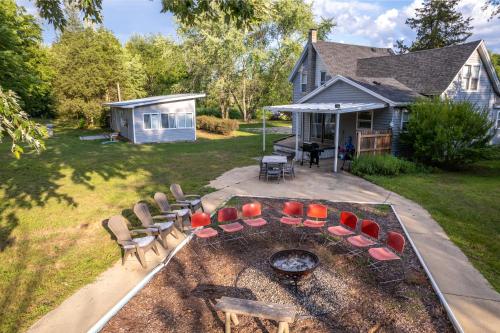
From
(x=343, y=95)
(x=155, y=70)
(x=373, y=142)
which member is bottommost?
(x=373, y=142)

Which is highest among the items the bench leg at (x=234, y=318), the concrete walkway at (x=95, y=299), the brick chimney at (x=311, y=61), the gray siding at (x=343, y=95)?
the brick chimney at (x=311, y=61)

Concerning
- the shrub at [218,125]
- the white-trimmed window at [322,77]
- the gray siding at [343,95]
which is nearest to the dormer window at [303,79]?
the white-trimmed window at [322,77]

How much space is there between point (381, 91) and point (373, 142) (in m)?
3.19

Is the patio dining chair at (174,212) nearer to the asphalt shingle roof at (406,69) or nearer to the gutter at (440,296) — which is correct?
the gutter at (440,296)

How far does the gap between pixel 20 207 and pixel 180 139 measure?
1768cm

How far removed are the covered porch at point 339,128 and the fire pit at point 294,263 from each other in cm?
937

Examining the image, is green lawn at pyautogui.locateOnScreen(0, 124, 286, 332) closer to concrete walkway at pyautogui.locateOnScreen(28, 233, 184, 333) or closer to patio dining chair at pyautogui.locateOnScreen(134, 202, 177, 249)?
concrete walkway at pyautogui.locateOnScreen(28, 233, 184, 333)

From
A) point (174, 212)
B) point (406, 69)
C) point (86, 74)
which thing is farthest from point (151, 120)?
point (174, 212)

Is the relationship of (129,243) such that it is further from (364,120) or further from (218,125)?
(218,125)

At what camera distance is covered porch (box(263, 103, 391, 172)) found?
52.2 feet

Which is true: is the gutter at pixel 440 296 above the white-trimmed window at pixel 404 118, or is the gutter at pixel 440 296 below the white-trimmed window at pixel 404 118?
below

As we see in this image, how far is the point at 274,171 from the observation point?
13891mm

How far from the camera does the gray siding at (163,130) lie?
1051 inches

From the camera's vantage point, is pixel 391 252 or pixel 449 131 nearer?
pixel 391 252
